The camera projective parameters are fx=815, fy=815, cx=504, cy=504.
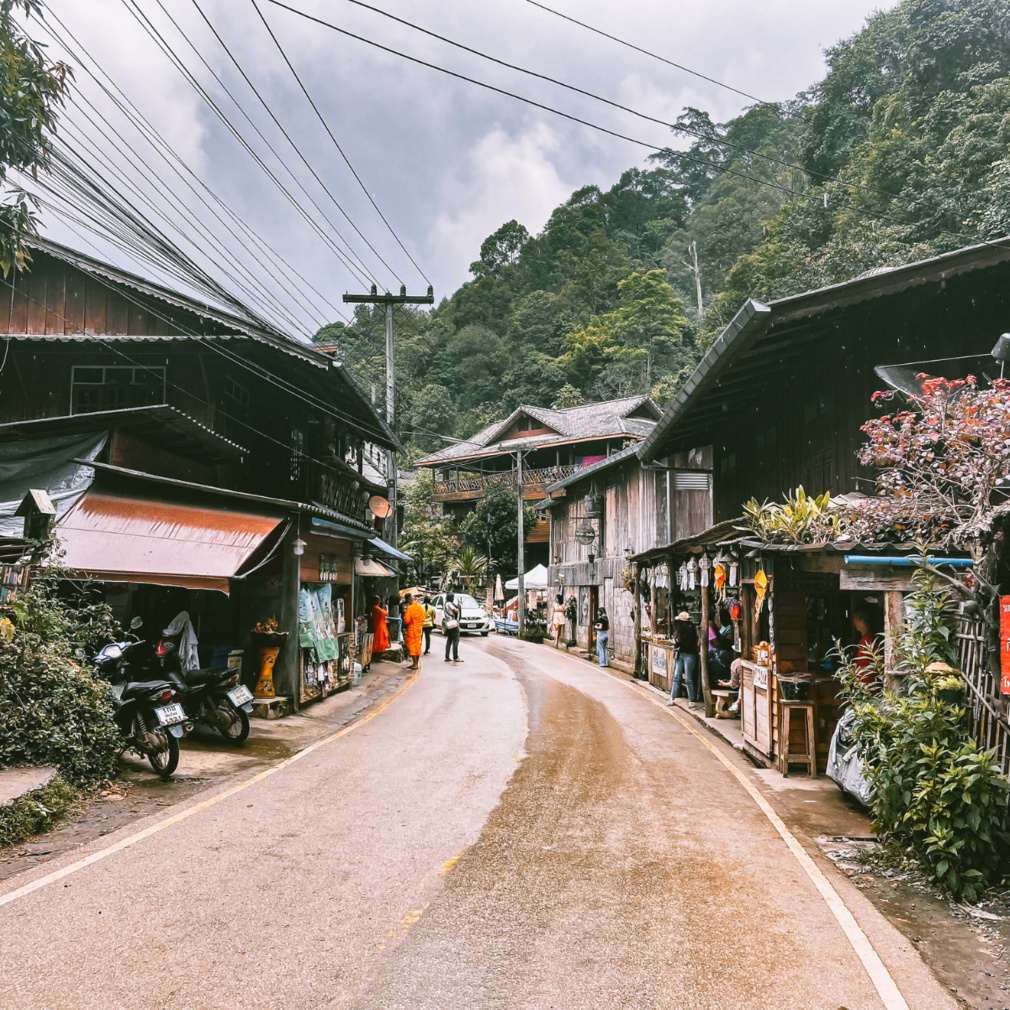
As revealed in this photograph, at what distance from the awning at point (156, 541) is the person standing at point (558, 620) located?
24172 millimetres

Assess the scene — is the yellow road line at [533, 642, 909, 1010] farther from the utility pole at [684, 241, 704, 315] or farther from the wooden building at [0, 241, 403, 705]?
the utility pole at [684, 241, 704, 315]

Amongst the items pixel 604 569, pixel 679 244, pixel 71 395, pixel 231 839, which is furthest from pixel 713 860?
pixel 679 244

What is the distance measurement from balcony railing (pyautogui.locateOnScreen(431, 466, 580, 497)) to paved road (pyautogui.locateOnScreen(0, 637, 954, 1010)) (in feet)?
115

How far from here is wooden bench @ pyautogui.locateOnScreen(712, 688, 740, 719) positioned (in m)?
14.4

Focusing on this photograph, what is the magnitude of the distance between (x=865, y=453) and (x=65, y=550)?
879cm

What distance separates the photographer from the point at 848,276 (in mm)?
26125

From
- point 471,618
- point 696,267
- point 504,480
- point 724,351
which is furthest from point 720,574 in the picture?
Answer: point 696,267

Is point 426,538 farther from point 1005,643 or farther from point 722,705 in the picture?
point 1005,643

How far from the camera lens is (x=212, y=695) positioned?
10.6 meters

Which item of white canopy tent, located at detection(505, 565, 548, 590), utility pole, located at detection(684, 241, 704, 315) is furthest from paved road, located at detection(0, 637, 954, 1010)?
utility pole, located at detection(684, 241, 704, 315)

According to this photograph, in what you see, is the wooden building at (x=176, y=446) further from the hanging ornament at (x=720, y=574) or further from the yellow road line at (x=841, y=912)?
the hanging ornament at (x=720, y=574)

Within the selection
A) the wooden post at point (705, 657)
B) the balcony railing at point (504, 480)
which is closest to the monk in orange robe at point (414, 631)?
the wooden post at point (705, 657)

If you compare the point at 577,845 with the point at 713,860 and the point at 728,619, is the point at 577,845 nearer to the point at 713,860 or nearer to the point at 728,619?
the point at 713,860

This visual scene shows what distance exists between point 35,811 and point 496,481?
3823cm
